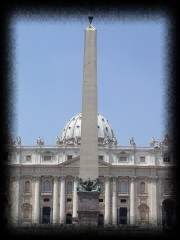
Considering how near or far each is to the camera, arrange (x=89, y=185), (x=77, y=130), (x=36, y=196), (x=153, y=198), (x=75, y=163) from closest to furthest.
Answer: (x=89, y=185) → (x=153, y=198) → (x=36, y=196) → (x=75, y=163) → (x=77, y=130)

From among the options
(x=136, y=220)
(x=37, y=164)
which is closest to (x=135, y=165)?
(x=136, y=220)

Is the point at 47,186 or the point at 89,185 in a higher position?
the point at 47,186

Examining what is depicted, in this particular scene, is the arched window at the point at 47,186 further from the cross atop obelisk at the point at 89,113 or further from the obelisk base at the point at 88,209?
the cross atop obelisk at the point at 89,113

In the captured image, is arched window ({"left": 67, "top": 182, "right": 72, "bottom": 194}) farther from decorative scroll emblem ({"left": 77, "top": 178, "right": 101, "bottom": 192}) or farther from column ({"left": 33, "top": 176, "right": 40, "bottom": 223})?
decorative scroll emblem ({"left": 77, "top": 178, "right": 101, "bottom": 192})

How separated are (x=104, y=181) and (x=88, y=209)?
1970 inches

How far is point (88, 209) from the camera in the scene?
95.1ft

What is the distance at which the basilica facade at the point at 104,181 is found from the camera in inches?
3086

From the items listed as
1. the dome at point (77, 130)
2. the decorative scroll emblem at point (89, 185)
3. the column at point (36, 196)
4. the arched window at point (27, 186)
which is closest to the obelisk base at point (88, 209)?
the decorative scroll emblem at point (89, 185)

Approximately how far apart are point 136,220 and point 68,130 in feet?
108

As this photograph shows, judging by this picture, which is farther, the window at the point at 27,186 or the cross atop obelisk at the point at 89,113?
the window at the point at 27,186

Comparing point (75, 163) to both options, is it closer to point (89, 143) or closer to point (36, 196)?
point (36, 196)

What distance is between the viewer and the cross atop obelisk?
29.3m

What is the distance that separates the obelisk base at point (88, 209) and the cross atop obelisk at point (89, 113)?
3.53 ft

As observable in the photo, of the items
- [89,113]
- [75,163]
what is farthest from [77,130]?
[89,113]
